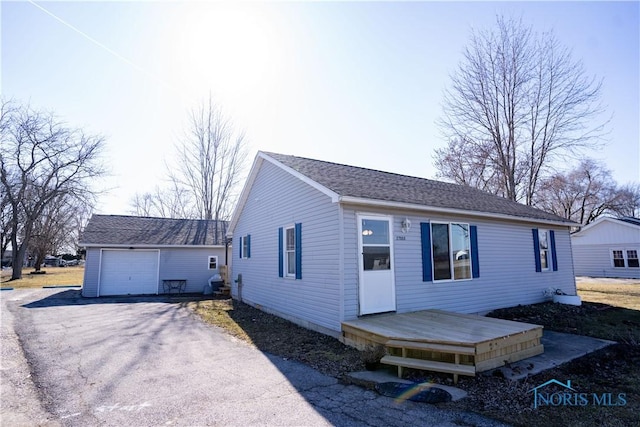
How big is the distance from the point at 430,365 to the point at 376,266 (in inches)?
108

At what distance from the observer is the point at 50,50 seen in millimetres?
8258

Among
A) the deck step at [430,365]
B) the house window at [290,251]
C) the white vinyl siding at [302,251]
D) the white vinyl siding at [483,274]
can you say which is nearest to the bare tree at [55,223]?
the white vinyl siding at [302,251]

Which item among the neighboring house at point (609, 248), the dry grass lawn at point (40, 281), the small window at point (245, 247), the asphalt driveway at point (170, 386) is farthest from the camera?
the neighboring house at point (609, 248)

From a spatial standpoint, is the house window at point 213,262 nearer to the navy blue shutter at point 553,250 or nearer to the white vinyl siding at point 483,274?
the white vinyl siding at point 483,274

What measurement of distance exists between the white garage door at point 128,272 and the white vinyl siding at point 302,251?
6.81 m

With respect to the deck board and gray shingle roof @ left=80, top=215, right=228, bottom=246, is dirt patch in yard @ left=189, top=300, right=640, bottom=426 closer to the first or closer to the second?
the deck board

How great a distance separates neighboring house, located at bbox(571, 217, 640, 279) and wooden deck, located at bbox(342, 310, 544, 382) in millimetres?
22680

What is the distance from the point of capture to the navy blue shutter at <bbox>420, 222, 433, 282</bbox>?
26.4 ft

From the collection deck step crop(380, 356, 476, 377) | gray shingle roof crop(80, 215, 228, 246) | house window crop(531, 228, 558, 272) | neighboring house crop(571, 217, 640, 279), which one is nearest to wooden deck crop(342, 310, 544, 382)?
deck step crop(380, 356, 476, 377)

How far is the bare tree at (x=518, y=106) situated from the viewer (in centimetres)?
1823

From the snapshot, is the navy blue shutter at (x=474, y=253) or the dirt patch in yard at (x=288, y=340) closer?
the dirt patch in yard at (x=288, y=340)

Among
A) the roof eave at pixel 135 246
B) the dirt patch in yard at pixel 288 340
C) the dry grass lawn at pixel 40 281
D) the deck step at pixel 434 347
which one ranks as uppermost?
the roof eave at pixel 135 246

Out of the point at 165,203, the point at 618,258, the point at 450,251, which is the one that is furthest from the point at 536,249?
the point at 165,203

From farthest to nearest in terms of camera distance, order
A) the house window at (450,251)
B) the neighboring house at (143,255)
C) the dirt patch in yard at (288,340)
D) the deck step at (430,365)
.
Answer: the neighboring house at (143,255) → the house window at (450,251) → the dirt patch in yard at (288,340) → the deck step at (430,365)
